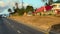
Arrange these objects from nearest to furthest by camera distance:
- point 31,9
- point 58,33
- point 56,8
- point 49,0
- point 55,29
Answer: point 58,33
point 55,29
point 56,8
point 49,0
point 31,9

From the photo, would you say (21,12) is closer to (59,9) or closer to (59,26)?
(59,9)

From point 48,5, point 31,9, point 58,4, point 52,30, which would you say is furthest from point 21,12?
point 52,30

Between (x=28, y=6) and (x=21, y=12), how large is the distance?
18.3 meters

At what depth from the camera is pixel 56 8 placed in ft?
308

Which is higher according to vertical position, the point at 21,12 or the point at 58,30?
the point at 58,30

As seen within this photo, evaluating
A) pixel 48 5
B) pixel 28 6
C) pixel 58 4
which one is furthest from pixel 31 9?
pixel 58 4

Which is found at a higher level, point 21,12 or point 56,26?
point 56,26

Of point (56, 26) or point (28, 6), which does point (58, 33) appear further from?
point (28, 6)

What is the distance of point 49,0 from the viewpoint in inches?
4513

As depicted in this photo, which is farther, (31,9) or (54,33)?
(31,9)

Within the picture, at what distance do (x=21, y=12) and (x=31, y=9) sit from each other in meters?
10.8

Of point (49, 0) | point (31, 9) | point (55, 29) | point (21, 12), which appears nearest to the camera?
point (55, 29)

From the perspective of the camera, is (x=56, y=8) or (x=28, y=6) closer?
(x=56, y=8)

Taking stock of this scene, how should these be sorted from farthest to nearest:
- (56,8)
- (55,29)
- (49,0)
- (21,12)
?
(21,12)
(49,0)
(56,8)
(55,29)
